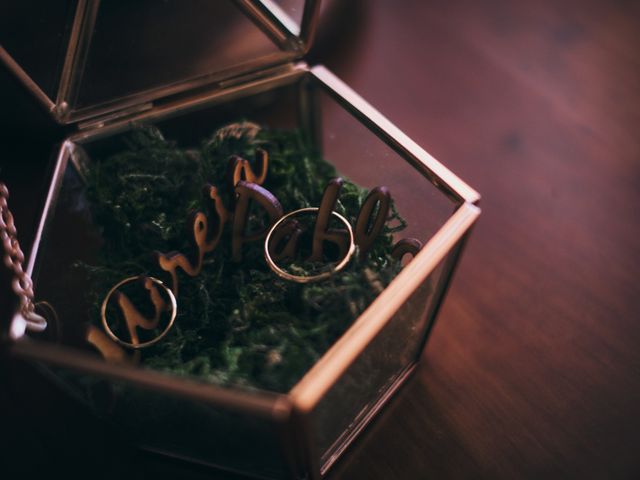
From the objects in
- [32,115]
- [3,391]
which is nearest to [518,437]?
[3,391]

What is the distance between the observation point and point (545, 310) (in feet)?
2.08

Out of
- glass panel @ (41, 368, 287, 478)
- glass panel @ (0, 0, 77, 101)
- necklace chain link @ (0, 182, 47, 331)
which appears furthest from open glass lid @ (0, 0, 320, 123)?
glass panel @ (41, 368, 287, 478)

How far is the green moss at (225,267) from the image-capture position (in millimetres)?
440

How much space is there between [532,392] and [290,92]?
401mm

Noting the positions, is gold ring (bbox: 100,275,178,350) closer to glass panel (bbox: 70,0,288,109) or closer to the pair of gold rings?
the pair of gold rings

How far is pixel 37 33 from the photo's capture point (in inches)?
21.0

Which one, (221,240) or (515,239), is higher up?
(515,239)

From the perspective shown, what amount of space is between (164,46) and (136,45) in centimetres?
3

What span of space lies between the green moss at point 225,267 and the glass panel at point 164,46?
0.19 ft

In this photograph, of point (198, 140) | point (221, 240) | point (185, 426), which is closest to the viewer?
point (185, 426)

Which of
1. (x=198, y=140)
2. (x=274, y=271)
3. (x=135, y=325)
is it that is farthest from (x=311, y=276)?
(x=198, y=140)

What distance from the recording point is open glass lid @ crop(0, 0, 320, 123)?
0.53 meters

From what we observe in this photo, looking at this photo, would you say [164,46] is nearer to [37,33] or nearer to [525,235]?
[37,33]

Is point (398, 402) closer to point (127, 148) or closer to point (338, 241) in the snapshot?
point (338, 241)
